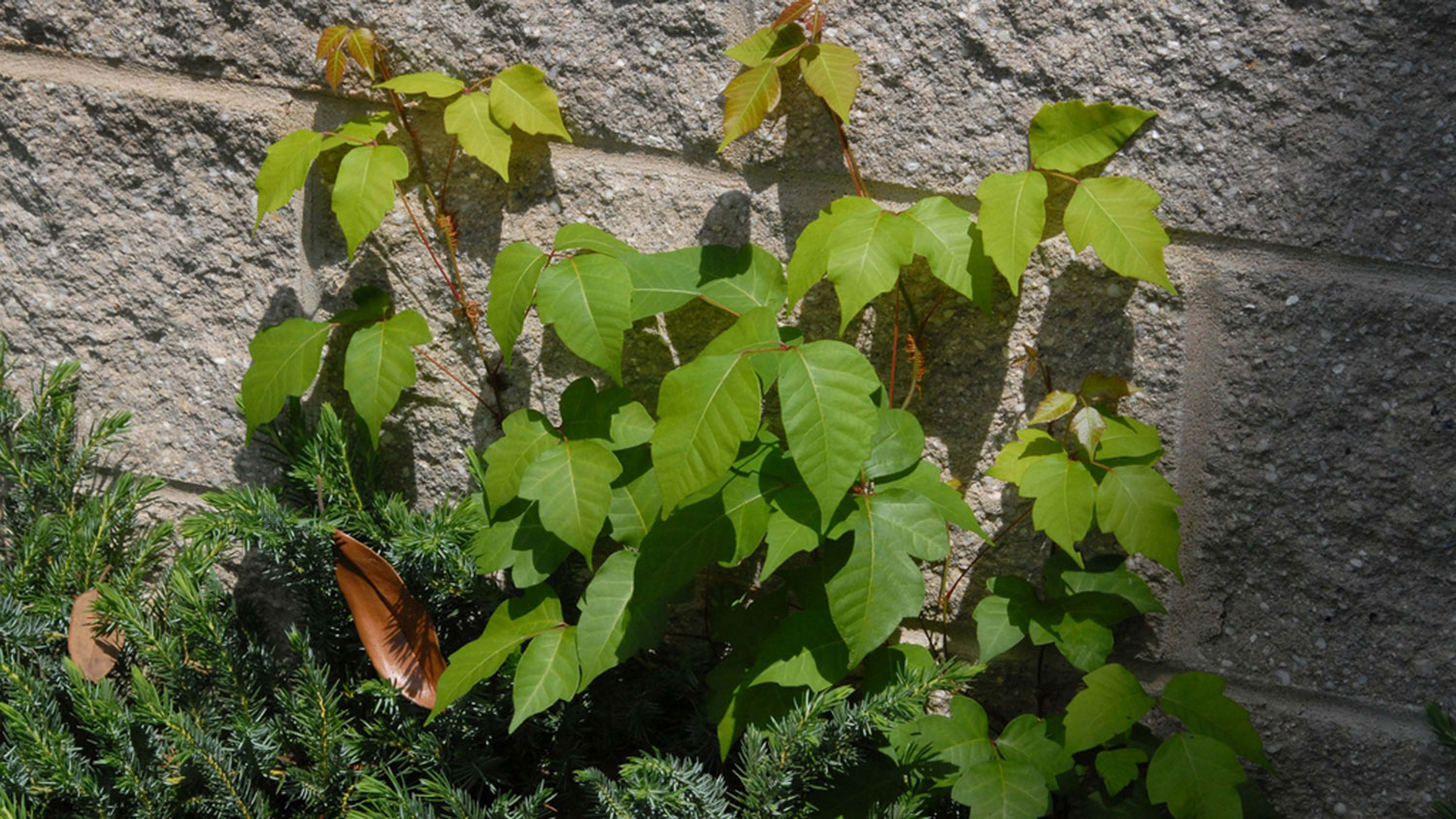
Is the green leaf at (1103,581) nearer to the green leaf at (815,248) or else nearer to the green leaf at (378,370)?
the green leaf at (815,248)

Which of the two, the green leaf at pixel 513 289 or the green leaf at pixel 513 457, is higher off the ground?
the green leaf at pixel 513 289

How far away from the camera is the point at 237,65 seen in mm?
1256

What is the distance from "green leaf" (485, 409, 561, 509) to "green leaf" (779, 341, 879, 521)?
0.33m

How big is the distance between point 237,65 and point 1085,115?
39.8 inches

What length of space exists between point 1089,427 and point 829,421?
0.32m

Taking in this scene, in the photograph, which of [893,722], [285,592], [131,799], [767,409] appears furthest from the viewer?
[285,592]

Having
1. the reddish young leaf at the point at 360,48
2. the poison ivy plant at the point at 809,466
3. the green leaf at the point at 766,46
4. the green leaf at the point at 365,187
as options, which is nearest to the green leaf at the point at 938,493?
the poison ivy plant at the point at 809,466

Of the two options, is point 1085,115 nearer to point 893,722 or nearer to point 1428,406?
point 1428,406

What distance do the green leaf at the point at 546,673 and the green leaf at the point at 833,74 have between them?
636 millimetres

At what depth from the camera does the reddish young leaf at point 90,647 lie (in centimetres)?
122

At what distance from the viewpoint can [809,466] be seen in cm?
92

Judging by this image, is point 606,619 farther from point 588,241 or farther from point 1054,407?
point 1054,407

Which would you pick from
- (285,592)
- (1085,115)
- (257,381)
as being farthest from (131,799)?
(1085,115)

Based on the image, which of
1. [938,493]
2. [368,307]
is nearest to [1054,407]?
[938,493]
